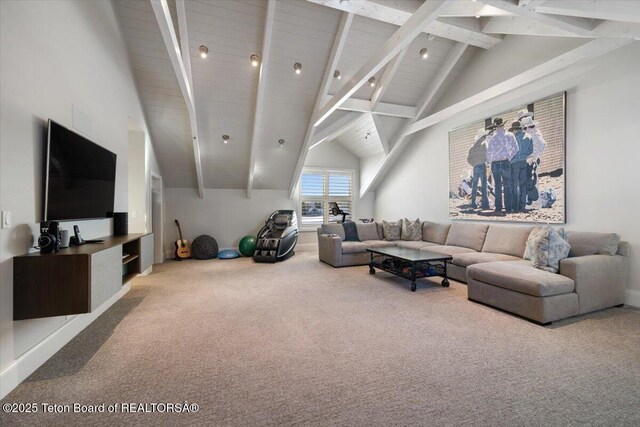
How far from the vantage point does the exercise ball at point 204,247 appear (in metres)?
6.61

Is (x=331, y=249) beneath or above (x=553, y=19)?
beneath

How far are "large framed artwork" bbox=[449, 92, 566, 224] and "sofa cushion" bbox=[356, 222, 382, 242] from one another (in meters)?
1.60

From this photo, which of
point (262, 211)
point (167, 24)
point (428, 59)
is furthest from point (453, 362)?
point (262, 211)

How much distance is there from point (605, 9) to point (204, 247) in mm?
6956

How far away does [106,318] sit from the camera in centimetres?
306

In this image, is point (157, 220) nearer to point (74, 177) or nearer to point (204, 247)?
point (204, 247)

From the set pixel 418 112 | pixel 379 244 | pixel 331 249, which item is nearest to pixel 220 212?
pixel 331 249

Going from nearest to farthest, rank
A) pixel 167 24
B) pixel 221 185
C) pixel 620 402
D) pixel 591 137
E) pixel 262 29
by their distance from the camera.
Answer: pixel 620 402
pixel 167 24
pixel 591 137
pixel 262 29
pixel 221 185

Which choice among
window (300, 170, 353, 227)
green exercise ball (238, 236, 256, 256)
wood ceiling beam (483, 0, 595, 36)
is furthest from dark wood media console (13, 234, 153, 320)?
window (300, 170, 353, 227)

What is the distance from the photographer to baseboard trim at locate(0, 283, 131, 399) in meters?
1.82

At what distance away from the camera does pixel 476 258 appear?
164 inches

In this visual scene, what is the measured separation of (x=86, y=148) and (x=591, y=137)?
5.66m

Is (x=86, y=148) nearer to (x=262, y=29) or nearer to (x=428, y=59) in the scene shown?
(x=262, y=29)

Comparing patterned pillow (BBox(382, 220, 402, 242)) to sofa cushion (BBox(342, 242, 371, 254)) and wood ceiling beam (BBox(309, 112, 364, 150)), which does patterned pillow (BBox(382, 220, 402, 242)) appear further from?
wood ceiling beam (BBox(309, 112, 364, 150))
